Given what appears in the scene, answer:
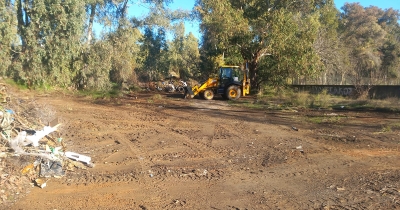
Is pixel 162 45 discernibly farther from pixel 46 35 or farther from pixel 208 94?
pixel 46 35

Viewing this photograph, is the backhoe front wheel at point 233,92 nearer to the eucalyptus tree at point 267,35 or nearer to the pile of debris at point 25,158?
the eucalyptus tree at point 267,35

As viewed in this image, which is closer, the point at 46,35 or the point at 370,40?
the point at 46,35

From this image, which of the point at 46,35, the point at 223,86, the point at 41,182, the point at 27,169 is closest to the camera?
the point at 41,182

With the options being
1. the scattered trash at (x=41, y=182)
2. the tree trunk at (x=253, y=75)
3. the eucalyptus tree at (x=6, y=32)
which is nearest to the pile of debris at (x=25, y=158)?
the scattered trash at (x=41, y=182)

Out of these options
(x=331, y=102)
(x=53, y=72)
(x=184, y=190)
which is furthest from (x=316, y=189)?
(x=53, y=72)

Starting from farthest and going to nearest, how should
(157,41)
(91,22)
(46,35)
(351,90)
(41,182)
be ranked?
(157,41) < (91,22) < (351,90) < (46,35) < (41,182)

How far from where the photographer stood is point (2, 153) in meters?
6.61

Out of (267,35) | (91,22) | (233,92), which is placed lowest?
(233,92)

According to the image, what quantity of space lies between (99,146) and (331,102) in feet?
52.1

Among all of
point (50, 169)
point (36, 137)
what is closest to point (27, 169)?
point (50, 169)

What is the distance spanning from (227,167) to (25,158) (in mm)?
3980

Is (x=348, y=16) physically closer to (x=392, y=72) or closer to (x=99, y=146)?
(x=392, y=72)

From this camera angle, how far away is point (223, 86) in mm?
25844

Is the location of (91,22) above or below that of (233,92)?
above
